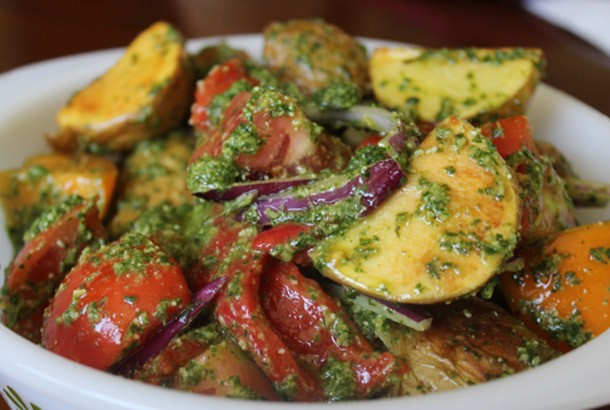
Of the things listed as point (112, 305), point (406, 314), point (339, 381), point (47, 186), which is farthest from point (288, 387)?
point (47, 186)

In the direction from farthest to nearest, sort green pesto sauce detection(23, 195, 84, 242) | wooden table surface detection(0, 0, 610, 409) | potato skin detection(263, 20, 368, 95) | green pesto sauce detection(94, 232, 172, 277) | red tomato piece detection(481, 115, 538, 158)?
wooden table surface detection(0, 0, 610, 409) < potato skin detection(263, 20, 368, 95) < green pesto sauce detection(23, 195, 84, 242) < red tomato piece detection(481, 115, 538, 158) < green pesto sauce detection(94, 232, 172, 277)

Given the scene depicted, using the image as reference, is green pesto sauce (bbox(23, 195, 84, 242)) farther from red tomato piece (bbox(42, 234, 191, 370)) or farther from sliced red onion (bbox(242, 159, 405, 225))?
sliced red onion (bbox(242, 159, 405, 225))

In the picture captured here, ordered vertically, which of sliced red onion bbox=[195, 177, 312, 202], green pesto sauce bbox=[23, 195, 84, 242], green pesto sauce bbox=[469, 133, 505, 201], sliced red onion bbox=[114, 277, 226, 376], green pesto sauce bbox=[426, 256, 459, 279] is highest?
green pesto sauce bbox=[469, 133, 505, 201]

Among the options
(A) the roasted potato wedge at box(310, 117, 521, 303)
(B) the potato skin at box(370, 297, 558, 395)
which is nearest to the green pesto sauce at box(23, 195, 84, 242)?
(A) the roasted potato wedge at box(310, 117, 521, 303)

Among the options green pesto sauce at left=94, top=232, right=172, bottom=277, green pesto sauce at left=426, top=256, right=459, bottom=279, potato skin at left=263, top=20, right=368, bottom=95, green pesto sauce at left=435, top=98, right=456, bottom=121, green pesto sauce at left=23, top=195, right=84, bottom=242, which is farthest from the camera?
potato skin at left=263, top=20, right=368, bottom=95

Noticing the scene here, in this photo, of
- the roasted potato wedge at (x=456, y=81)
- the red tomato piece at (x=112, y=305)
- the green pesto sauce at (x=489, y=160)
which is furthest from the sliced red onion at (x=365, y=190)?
the roasted potato wedge at (x=456, y=81)

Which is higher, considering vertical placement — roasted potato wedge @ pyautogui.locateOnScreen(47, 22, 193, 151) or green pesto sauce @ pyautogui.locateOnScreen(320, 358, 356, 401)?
green pesto sauce @ pyautogui.locateOnScreen(320, 358, 356, 401)
